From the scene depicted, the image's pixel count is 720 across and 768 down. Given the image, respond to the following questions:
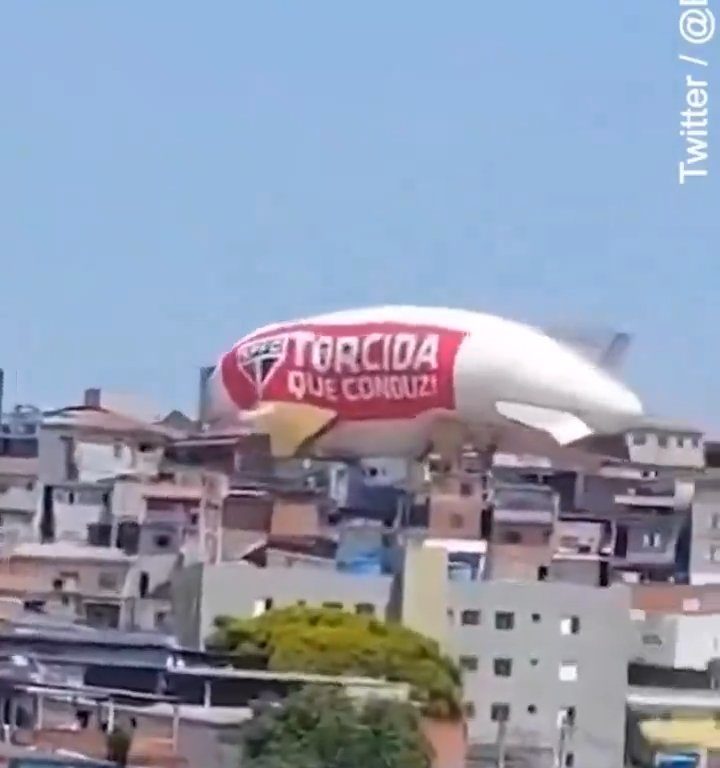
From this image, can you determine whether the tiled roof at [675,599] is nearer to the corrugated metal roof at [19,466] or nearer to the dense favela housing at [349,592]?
the dense favela housing at [349,592]

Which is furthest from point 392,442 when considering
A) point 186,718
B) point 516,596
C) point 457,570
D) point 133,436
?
point 186,718

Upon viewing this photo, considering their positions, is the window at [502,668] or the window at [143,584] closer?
the window at [502,668]

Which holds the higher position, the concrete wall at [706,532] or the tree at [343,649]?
the concrete wall at [706,532]

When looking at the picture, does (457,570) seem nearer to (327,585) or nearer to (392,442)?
(327,585)

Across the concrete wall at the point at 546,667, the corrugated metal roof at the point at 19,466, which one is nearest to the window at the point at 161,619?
the concrete wall at the point at 546,667

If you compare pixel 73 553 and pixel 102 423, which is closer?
pixel 73 553

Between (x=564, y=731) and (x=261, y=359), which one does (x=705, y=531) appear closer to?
(x=261, y=359)

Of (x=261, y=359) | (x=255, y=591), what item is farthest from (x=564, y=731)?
(x=261, y=359)
